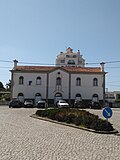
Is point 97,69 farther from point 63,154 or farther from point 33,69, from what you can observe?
point 63,154

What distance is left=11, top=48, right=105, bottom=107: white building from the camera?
58.3m

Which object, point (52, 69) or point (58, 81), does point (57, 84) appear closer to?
point (58, 81)

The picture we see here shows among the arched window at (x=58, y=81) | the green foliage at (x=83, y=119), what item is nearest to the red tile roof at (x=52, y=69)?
the arched window at (x=58, y=81)

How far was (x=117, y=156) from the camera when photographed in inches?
345

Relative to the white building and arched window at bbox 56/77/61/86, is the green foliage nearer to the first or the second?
the white building

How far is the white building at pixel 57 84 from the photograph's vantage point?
5834cm

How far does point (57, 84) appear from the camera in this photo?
59.1 metres

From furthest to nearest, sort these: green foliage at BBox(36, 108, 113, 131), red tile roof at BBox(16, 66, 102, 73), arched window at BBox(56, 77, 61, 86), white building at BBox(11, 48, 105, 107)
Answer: red tile roof at BBox(16, 66, 102, 73), arched window at BBox(56, 77, 61, 86), white building at BBox(11, 48, 105, 107), green foliage at BBox(36, 108, 113, 131)

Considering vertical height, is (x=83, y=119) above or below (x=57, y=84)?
below

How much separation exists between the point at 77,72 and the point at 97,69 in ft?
15.9

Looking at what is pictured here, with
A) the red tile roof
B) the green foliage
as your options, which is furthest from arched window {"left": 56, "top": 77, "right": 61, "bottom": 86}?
the green foliage

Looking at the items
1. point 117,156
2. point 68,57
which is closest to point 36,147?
point 117,156

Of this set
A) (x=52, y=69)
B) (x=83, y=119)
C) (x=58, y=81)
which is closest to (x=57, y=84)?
(x=58, y=81)

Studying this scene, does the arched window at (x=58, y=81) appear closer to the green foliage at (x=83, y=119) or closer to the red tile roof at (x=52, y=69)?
the red tile roof at (x=52, y=69)
